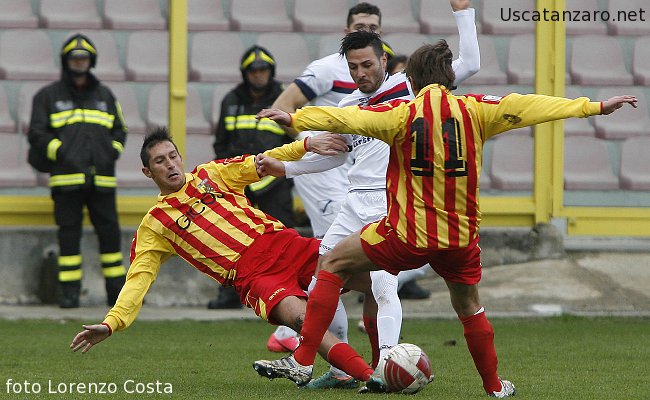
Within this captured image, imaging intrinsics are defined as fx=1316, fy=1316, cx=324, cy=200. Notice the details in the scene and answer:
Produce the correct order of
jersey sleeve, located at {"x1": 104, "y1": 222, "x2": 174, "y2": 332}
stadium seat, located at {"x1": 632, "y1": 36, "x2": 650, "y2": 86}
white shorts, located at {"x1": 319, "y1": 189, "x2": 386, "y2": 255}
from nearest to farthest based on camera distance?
jersey sleeve, located at {"x1": 104, "y1": 222, "x2": 174, "y2": 332}, white shorts, located at {"x1": 319, "y1": 189, "x2": 386, "y2": 255}, stadium seat, located at {"x1": 632, "y1": 36, "x2": 650, "y2": 86}

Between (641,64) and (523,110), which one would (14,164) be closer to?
(641,64)

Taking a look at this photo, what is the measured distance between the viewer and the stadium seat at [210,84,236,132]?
11.6 m

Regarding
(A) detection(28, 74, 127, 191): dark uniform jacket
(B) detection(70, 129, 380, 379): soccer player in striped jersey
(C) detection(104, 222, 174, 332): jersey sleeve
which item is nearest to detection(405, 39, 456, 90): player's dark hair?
(B) detection(70, 129, 380, 379): soccer player in striped jersey

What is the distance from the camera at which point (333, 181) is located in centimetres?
850

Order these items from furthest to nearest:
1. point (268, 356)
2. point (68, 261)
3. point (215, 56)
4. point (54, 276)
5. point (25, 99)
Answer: point (215, 56), point (25, 99), point (54, 276), point (68, 261), point (268, 356)

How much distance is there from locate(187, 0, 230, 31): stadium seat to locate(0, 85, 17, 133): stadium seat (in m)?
1.70

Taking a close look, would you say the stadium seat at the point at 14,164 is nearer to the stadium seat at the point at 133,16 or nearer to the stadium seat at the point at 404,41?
the stadium seat at the point at 133,16

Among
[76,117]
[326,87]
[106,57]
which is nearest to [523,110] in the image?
[326,87]

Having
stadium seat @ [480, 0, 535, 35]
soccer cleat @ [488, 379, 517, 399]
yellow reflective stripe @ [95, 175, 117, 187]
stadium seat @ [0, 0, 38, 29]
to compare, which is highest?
stadium seat @ [0, 0, 38, 29]

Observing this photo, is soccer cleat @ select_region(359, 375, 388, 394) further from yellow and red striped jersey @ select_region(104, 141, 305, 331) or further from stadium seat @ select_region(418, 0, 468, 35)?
stadium seat @ select_region(418, 0, 468, 35)

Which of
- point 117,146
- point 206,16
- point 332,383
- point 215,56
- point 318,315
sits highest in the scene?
point 206,16

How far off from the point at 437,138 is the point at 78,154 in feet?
16.6

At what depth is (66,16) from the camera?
11.5 m

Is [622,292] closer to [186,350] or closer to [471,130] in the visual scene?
[186,350]
